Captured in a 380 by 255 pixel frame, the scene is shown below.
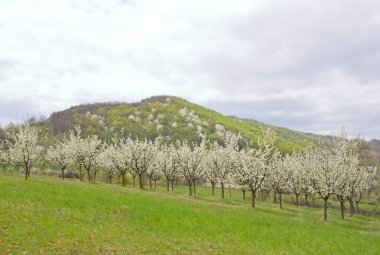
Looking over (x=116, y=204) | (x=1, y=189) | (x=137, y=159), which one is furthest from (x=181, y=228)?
(x=137, y=159)

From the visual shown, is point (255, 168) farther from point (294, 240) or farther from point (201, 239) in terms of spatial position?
point (201, 239)

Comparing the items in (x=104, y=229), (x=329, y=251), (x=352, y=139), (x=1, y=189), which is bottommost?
(x=329, y=251)

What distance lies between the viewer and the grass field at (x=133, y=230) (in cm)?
2017

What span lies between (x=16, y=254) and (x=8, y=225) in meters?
4.91

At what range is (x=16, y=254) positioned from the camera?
17.0 metres

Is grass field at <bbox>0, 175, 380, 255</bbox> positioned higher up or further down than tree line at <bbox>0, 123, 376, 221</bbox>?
further down

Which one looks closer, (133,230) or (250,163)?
(133,230)

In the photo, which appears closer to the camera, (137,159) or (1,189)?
(1,189)

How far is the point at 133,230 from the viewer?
25.3 metres

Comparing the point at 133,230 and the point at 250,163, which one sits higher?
the point at 250,163

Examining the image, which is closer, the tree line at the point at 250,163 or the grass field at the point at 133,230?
the grass field at the point at 133,230

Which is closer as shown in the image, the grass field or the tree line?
the grass field

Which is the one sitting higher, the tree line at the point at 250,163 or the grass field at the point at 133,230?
the tree line at the point at 250,163

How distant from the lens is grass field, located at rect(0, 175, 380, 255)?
20.2 meters
